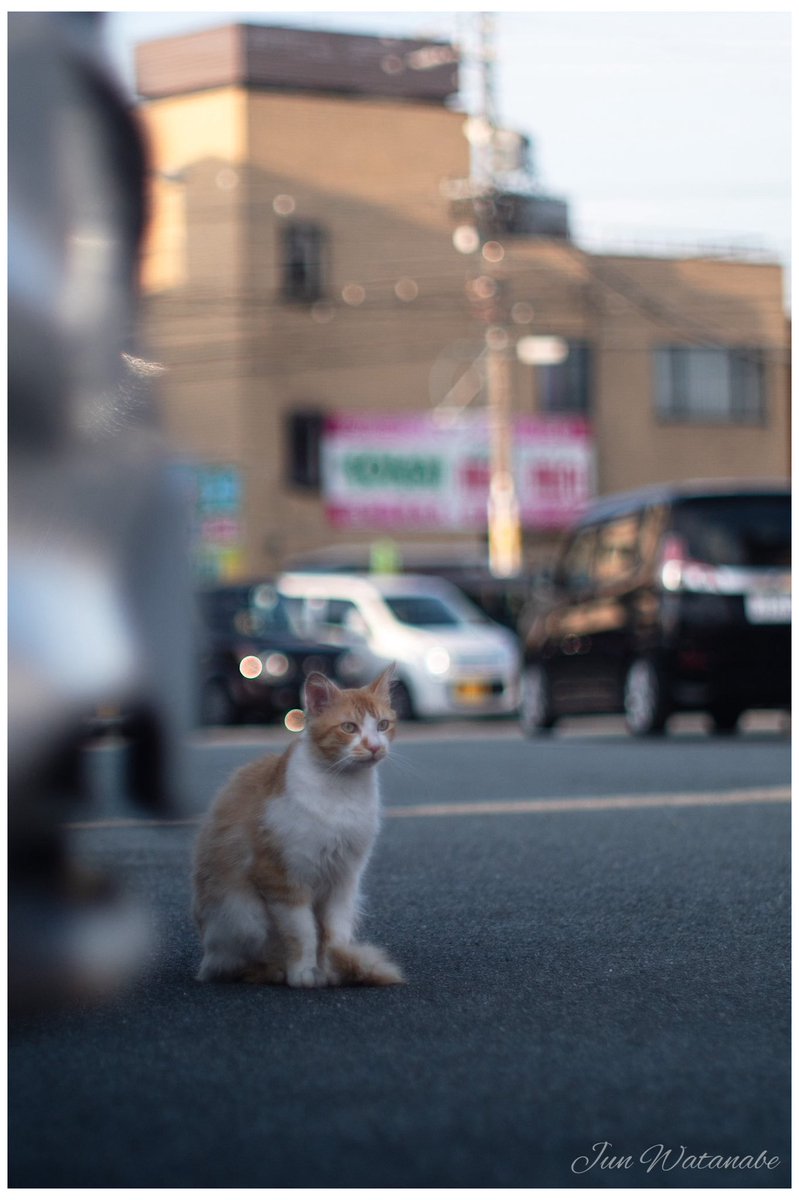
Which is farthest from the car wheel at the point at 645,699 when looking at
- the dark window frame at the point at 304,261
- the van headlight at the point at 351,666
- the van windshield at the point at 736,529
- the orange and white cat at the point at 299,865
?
A: the dark window frame at the point at 304,261

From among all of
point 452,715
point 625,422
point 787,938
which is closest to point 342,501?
point 625,422

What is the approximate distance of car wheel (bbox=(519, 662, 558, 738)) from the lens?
53.1 feet

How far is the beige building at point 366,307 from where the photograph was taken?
33.5 m

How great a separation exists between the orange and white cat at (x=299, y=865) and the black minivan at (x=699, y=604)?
9178 mm

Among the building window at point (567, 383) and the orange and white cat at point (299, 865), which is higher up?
the building window at point (567, 383)

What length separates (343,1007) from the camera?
4.33 m

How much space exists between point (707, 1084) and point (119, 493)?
5.69 feet

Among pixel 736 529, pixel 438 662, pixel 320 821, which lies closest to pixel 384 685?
pixel 320 821

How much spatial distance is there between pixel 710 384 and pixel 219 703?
22.4 metres

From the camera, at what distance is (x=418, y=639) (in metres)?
20.7

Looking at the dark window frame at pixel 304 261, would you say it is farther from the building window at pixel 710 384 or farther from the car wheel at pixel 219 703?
the car wheel at pixel 219 703

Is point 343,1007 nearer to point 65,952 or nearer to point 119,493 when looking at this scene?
point 65,952

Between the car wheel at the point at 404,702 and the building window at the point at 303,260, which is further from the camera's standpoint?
the building window at the point at 303,260

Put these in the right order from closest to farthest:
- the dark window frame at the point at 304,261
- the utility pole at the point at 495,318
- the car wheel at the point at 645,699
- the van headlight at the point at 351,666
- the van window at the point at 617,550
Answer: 1. the car wheel at the point at 645,699
2. the van window at the point at 617,550
3. the van headlight at the point at 351,666
4. the utility pole at the point at 495,318
5. the dark window frame at the point at 304,261
